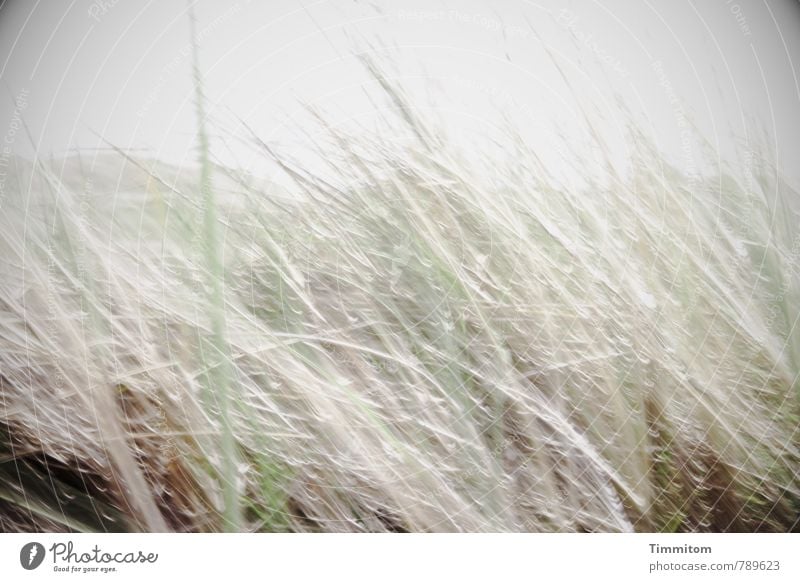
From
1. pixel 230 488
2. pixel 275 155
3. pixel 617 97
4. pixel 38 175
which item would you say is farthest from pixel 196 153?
pixel 617 97

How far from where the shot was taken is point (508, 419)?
0.81m

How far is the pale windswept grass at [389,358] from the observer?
80 centimetres

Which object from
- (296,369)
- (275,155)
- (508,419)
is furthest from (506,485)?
(275,155)

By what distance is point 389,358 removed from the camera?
0.81 meters

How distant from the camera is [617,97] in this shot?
2.79 feet

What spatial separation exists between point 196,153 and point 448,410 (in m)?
0.45

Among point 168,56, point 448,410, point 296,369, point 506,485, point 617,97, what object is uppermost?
point 168,56

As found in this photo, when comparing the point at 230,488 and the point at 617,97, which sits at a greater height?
the point at 617,97

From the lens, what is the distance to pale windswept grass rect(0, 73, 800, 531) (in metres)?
0.80

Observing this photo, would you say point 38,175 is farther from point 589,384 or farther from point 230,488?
point 589,384

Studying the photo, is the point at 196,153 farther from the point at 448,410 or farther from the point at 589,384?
the point at 589,384

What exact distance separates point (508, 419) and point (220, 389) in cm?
36
